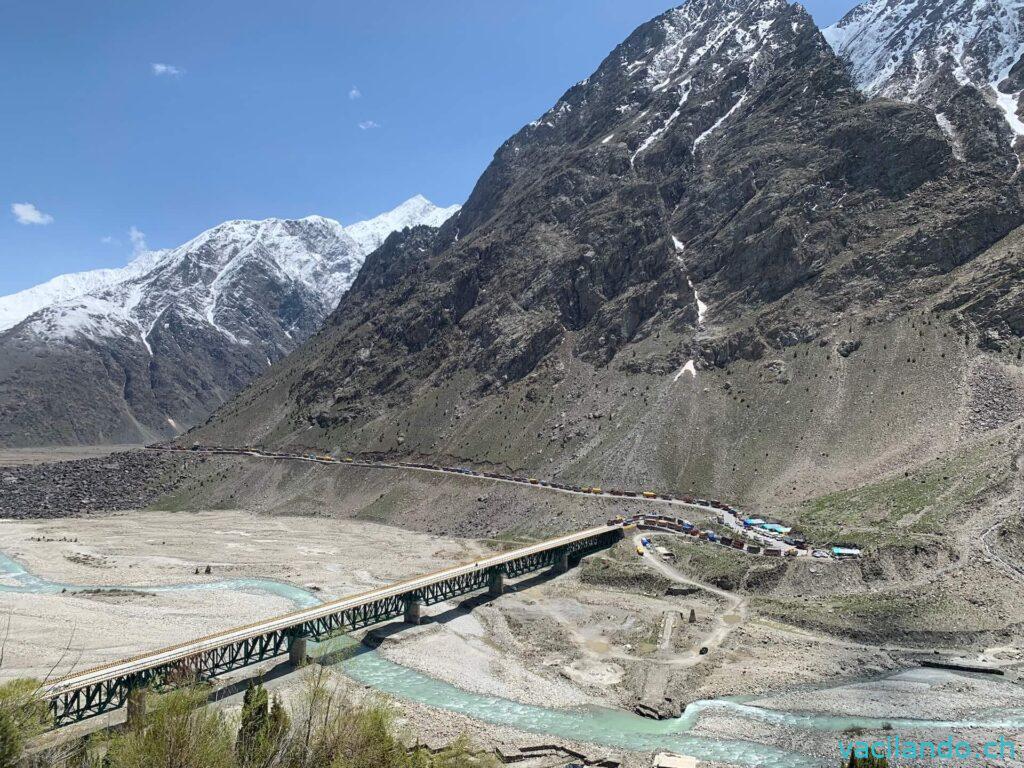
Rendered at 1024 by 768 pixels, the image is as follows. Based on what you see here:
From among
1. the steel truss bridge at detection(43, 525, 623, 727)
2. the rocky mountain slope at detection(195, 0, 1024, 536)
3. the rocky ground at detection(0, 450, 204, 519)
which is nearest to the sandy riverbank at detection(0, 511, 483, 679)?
the steel truss bridge at detection(43, 525, 623, 727)

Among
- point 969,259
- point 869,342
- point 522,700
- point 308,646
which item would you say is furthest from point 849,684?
point 969,259

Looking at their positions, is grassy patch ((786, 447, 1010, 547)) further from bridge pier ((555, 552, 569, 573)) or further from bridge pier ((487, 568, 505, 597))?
bridge pier ((487, 568, 505, 597))

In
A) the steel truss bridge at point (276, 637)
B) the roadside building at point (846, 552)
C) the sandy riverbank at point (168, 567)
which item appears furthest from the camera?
the roadside building at point (846, 552)

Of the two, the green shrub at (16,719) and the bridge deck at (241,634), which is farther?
the bridge deck at (241,634)

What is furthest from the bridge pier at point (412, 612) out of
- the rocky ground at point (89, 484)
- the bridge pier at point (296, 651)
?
the rocky ground at point (89, 484)

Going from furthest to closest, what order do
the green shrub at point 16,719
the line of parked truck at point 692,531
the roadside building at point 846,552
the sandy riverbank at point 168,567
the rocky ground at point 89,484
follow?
the rocky ground at point 89,484
the line of parked truck at point 692,531
the roadside building at point 846,552
the sandy riverbank at point 168,567
the green shrub at point 16,719

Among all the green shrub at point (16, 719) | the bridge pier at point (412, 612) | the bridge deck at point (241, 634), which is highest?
the green shrub at point (16, 719)

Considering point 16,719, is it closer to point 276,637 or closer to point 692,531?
point 276,637

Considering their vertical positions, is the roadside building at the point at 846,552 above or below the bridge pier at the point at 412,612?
above

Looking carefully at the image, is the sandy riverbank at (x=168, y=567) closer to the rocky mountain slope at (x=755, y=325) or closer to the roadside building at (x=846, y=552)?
the rocky mountain slope at (x=755, y=325)
